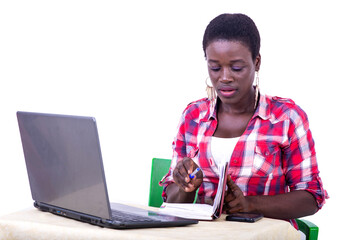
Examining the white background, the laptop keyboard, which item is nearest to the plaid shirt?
the laptop keyboard

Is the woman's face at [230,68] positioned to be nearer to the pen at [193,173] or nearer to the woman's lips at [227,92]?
the woman's lips at [227,92]

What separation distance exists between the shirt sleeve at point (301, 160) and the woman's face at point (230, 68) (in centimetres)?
24

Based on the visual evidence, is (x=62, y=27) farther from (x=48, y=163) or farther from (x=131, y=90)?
(x=48, y=163)

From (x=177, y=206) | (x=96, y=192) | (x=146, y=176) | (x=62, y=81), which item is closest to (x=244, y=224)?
(x=177, y=206)

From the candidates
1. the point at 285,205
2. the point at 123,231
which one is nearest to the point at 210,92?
the point at 285,205

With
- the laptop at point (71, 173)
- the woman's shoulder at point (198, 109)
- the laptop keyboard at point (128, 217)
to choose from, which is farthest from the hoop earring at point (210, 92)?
the laptop keyboard at point (128, 217)

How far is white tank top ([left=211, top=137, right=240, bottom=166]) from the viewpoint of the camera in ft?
7.57

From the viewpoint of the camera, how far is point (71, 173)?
1.67m

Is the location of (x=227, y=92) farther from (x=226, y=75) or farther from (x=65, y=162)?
(x=65, y=162)

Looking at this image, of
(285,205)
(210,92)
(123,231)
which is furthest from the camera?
(210,92)

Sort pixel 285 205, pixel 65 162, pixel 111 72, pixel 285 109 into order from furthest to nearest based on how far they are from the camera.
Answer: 1. pixel 111 72
2. pixel 285 109
3. pixel 285 205
4. pixel 65 162

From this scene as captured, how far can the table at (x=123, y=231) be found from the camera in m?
1.56

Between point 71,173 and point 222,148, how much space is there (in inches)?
32.5

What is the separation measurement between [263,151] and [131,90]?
89.0 inches
